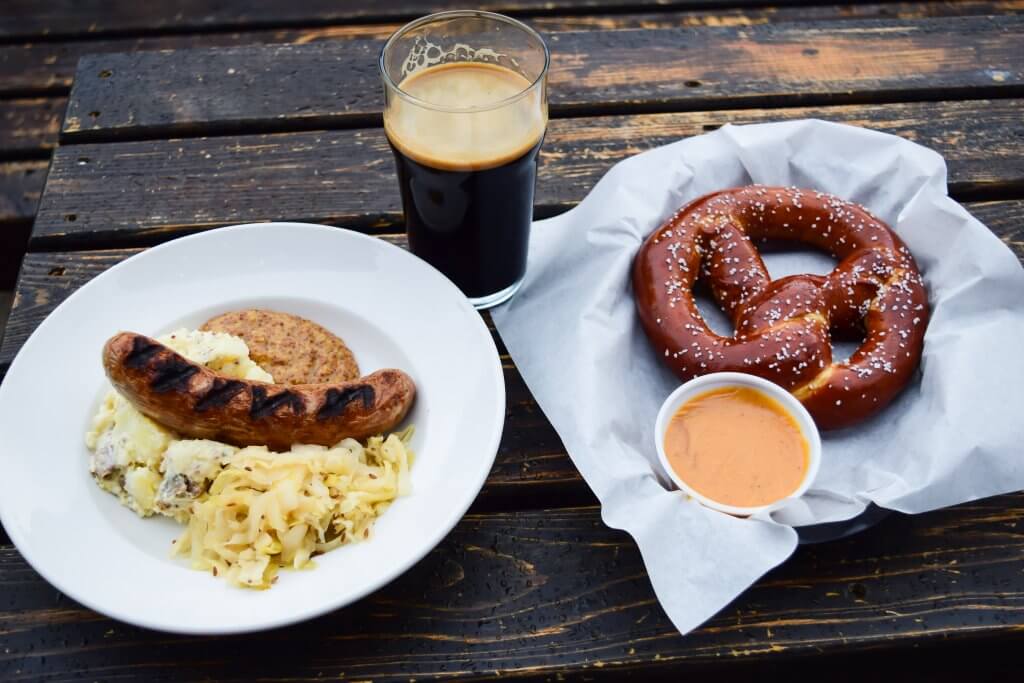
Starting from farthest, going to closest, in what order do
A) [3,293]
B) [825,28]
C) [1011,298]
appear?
[3,293]
[825,28]
[1011,298]

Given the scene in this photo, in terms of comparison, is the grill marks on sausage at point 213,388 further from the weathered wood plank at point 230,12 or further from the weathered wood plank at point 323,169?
the weathered wood plank at point 230,12

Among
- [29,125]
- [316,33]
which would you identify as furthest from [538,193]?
[29,125]

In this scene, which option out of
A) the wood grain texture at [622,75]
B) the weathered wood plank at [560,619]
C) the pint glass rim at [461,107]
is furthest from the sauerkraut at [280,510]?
the wood grain texture at [622,75]

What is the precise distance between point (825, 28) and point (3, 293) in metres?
2.73

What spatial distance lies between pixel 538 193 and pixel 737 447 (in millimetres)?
816

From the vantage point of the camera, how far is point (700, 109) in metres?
2.21

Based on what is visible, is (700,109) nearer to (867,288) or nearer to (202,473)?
(867,288)

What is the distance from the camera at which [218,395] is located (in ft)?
4.45

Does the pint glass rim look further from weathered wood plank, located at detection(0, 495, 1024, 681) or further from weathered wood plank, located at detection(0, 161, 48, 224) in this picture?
weathered wood plank, located at detection(0, 161, 48, 224)

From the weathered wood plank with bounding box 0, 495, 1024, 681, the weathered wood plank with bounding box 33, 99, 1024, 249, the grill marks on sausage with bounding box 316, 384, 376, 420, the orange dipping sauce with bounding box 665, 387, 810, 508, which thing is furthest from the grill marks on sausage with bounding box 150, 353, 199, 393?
the orange dipping sauce with bounding box 665, 387, 810, 508

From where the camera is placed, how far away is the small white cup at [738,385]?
1.38 m

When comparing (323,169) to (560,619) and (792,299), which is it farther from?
(560,619)

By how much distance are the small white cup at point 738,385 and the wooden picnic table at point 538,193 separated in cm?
13

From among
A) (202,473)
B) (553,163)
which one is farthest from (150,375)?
(553,163)
